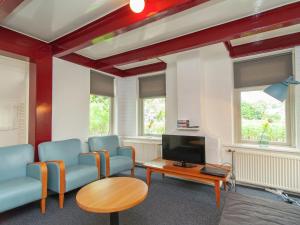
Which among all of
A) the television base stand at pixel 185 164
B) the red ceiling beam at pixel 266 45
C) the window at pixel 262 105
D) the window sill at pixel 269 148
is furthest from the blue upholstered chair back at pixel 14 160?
the red ceiling beam at pixel 266 45

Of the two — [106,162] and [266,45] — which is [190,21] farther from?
[106,162]

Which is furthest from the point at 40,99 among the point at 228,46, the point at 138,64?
the point at 228,46

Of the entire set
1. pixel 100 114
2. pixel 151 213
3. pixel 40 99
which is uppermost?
pixel 40 99

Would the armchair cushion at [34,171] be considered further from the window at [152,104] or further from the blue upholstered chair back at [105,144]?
the window at [152,104]

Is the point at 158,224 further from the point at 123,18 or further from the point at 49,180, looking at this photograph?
the point at 123,18

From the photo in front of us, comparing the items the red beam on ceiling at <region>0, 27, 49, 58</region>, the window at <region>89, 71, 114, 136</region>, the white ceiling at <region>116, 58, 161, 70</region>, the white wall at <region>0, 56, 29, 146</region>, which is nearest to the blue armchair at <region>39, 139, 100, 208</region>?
the white wall at <region>0, 56, 29, 146</region>

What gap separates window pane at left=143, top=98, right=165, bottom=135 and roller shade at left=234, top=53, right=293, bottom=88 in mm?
1771

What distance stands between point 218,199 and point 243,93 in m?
2.02

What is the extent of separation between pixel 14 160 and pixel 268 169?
3.90m

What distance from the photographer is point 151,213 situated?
2.18m

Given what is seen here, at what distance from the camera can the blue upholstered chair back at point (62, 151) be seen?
2.72 m

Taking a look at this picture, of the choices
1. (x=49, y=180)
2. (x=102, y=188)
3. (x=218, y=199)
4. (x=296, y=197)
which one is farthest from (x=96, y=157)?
(x=296, y=197)

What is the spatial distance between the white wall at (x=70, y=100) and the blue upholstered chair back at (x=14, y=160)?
632 millimetres

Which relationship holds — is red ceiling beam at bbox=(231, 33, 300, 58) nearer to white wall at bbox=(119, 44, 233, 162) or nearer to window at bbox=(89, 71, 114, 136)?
white wall at bbox=(119, 44, 233, 162)
